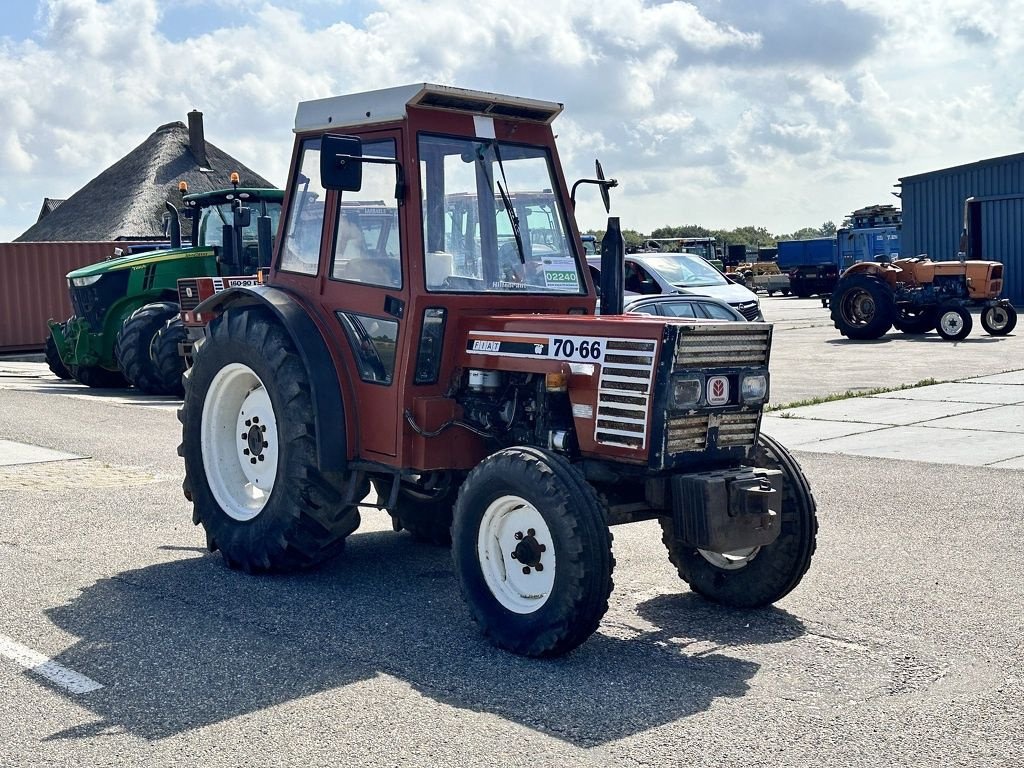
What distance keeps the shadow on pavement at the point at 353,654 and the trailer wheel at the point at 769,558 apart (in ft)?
0.34

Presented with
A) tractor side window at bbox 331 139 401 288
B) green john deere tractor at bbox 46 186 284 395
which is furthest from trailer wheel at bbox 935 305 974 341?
tractor side window at bbox 331 139 401 288

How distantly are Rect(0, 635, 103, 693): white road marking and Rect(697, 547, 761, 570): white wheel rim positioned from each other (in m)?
2.87

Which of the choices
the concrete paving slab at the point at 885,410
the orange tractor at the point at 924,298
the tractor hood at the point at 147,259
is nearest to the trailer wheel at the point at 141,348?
the tractor hood at the point at 147,259

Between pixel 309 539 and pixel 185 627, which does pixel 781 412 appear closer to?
pixel 309 539

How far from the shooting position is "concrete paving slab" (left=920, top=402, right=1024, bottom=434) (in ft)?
39.8

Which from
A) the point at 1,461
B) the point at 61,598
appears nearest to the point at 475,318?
the point at 61,598

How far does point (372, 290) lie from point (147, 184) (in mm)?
40375

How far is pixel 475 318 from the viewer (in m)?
6.10

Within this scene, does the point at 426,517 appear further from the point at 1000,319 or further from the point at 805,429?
the point at 1000,319

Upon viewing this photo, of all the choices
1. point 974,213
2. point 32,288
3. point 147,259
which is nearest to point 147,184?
point 32,288

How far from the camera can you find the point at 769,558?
5938 millimetres

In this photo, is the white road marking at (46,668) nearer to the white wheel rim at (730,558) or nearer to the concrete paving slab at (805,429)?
the white wheel rim at (730,558)

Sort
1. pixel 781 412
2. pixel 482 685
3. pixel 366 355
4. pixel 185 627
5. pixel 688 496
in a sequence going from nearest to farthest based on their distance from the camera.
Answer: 1. pixel 482 685
2. pixel 688 496
3. pixel 185 627
4. pixel 366 355
5. pixel 781 412

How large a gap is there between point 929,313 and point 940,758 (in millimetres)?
20630
